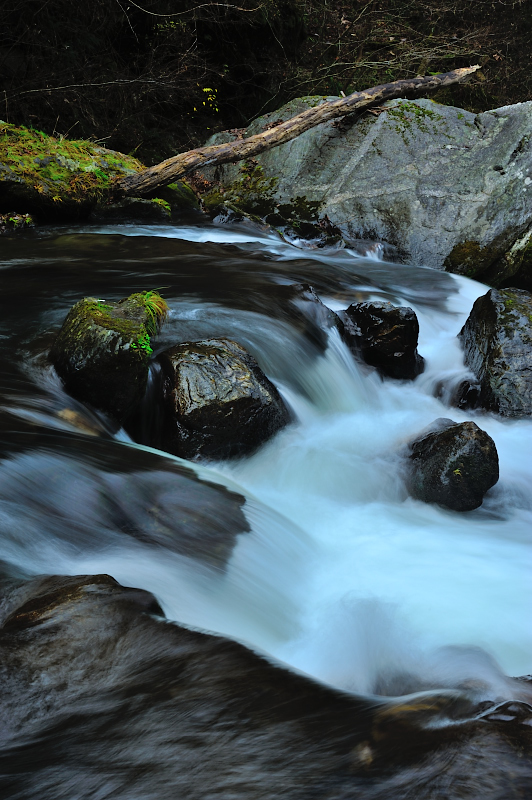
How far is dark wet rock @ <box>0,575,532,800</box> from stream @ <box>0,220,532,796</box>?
1.07 ft

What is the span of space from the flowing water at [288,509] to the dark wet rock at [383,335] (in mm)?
177

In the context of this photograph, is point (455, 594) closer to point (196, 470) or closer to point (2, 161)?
point (196, 470)

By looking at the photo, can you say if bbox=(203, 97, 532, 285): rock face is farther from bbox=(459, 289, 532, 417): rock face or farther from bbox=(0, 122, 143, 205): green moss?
bbox=(459, 289, 532, 417): rock face

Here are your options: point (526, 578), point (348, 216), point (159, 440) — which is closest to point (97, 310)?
point (159, 440)

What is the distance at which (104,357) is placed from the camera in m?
3.82

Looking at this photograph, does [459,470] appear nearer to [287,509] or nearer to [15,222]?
[287,509]

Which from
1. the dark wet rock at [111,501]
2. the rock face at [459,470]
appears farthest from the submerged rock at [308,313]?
the dark wet rock at [111,501]

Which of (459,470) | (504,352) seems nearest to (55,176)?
(504,352)

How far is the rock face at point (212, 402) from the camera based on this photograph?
3.95 meters

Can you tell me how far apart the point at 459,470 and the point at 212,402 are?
1666 millimetres

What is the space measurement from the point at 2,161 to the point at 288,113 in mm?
4977

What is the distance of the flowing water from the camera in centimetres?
262

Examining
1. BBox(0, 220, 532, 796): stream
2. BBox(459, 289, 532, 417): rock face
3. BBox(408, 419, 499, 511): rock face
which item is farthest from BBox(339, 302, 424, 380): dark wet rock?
BBox(408, 419, 499, 511): rock face

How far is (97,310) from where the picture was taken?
4.04m
